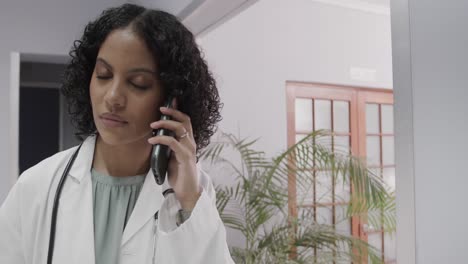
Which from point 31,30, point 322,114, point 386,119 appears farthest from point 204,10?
point 386,119

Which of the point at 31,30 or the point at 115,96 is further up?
the point at 31,30

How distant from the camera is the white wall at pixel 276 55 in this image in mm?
2832

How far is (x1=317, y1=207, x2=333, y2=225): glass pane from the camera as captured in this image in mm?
3432

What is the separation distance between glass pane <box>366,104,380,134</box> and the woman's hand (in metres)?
3.22

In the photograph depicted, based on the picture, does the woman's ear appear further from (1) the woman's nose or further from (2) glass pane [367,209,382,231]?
(2) glass pane [367,209,382,231]

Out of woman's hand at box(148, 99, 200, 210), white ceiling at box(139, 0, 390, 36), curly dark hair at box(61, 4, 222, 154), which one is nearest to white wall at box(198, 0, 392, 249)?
white ceiling at box(139, 0, 390, 36)

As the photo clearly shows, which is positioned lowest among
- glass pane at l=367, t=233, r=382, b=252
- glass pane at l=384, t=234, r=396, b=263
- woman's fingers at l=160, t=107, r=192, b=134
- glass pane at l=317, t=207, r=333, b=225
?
glass pane at l=384, t=234, r=396, b=263

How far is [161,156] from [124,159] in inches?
5.9

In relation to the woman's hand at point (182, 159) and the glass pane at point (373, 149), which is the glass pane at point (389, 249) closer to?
the glass pane at point (373, 149)

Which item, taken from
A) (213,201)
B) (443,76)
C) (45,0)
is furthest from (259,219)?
(45,0)

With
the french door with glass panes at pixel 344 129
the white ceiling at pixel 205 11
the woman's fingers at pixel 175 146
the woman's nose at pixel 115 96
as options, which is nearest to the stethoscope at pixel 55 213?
the woman's fingers at pixel 175 146

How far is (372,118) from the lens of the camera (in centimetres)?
390

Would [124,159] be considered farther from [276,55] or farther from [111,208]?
[276,55]

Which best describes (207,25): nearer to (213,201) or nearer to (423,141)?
(213,201)
